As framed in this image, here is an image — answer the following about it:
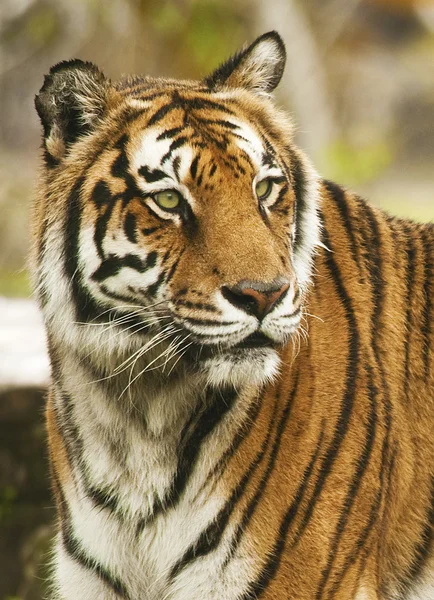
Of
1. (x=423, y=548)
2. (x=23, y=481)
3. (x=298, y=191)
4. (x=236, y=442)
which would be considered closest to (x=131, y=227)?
(x=298, y=191)

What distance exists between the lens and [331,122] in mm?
13047

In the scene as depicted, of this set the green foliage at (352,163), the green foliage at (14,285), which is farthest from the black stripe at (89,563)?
the green foliage at (352,163)

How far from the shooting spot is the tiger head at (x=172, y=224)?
99.9 inches

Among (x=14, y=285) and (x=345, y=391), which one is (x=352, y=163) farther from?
(x=345, y=391)

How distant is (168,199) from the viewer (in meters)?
2.65

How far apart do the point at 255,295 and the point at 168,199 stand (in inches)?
15.1

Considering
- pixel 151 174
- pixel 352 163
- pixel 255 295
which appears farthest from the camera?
pixel 352 163

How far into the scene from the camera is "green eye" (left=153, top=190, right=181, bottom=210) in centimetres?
264

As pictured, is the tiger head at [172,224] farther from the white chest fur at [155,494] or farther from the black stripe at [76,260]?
the white chest fur at [155,494]

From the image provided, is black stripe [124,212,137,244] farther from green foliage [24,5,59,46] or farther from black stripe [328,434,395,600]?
green foliage [24,5,59,46]

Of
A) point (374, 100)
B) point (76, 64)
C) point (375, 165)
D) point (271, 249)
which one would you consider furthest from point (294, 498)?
point (374, 100)

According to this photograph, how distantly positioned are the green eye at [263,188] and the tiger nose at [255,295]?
1.09 ft

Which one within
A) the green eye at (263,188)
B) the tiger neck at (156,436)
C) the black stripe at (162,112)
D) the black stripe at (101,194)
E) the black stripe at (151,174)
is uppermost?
the black stripe at (162,112)

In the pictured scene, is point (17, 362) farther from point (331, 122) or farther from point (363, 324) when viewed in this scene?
point (331, 122)
